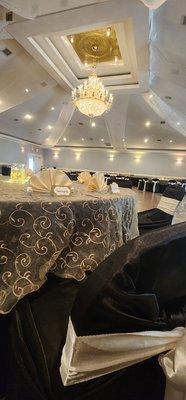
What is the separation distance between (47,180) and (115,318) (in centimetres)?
83

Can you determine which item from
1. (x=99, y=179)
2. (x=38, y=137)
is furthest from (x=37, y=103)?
(x=99, y=179)

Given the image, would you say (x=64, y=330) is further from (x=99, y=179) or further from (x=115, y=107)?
(x=115, y=107)

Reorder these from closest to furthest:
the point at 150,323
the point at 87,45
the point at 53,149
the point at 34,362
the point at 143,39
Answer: the point at 150,323 → the point at 34,362 → the point at 143,39 → the point at 87,45 → the point at 53,149

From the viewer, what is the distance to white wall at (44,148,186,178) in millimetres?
16172

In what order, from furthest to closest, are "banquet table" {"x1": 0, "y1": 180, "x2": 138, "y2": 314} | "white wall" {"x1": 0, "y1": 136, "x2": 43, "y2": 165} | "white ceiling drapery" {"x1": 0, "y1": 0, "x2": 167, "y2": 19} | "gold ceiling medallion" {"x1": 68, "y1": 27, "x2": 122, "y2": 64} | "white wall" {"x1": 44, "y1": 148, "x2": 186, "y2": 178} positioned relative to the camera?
"white wall" {"x1": 44, "y1": 148, "x2": 186, "y2": 178}, "white wall" {"x1": 0, "y1": 136, "x2": 43, "y2": 165}, "gold ceiling medallion" {"x1": 68, "y1": 27, "x2": 122, "y2": 64}, "white ceiling drapery" {"x1": 0, "y1": 0, "x2": 167, "y2": 19}, "banquet table" {"x1": 0, "y1": 180, "x2": 138, "y2": 314}

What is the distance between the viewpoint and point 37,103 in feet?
35.2

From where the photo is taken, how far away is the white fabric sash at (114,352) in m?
0.44

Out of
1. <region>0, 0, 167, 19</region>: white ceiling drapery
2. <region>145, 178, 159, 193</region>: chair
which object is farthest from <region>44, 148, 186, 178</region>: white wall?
<region>0, 0, 167, 19</region>: white ceiling drapery

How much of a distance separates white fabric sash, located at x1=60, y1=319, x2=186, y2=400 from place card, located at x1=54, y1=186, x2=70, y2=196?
0.68 m

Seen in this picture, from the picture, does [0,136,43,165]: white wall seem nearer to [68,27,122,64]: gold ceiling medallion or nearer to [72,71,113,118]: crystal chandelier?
[68,27,122,64]: gold ceiling medallion

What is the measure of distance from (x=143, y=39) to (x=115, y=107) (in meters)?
5.46

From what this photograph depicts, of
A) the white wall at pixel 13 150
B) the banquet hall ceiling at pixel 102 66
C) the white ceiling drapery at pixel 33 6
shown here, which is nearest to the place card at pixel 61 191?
the white ceiling drapery at pixel 33 6

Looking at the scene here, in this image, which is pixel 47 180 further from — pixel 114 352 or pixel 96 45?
pixel 96 45

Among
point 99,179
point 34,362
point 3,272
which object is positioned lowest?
point 34,362
